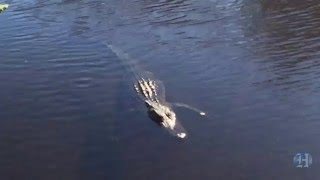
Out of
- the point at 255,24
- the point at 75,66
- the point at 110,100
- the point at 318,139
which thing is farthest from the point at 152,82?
the point at 255,24

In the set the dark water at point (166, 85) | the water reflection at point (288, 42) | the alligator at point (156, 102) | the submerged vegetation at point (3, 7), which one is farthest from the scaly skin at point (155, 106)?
the submerged vegetation at point (3, 7)

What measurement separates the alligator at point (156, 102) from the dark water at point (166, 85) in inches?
13.1

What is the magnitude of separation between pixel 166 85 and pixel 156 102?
6.45ft

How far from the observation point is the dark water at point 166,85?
55.7ft

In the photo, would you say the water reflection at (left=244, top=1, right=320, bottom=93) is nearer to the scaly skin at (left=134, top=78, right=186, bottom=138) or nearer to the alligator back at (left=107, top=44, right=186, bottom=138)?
the alligator back at (left=107, top=44, right=186, bottom=138)

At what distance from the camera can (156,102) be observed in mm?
20203

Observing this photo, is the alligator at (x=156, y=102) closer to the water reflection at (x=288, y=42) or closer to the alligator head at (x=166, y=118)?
A: the alligator head at (x=166, y=118)

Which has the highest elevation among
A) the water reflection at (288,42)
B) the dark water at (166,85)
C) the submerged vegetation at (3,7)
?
the submerged vegetation at (3,7)

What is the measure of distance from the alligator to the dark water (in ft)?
1.09

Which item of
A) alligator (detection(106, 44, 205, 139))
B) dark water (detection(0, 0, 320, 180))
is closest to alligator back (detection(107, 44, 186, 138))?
alligator (detection(106, 44, 205, 139))

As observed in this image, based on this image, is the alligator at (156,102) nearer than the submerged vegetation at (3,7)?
Yes

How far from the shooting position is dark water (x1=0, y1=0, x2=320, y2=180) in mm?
16969

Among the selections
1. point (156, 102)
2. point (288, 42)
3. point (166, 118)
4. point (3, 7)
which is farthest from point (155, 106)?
point (3, 7)

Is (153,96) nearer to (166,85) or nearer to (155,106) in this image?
(155,106)
